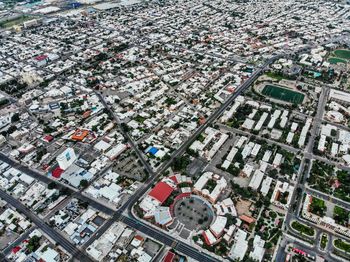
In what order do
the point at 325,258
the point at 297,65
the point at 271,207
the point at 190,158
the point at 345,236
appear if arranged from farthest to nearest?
the point at 297,65 → the point at 190,158 → the point at 271,207 → the point at 345,236 → the point at 325,258

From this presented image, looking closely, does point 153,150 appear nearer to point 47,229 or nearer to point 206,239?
point 206,239

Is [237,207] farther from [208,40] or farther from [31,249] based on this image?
[208,40]

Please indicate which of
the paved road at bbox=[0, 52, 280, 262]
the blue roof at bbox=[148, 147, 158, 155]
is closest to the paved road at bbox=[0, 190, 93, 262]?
the paved road at bbox=[0, 52, 280, 262]

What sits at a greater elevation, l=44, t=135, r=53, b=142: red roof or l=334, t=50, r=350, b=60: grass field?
l=334, t=50, r=350, b=60: grass field

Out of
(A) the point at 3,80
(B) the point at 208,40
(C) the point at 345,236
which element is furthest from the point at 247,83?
(A) the point at 3,80

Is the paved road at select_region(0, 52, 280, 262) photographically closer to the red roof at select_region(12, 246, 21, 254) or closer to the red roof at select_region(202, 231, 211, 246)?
the red roof at select_region(202, 231, 211, 246)

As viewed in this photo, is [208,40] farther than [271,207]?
Yes

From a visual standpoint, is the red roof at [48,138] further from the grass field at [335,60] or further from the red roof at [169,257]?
the grass field at [335,60]
